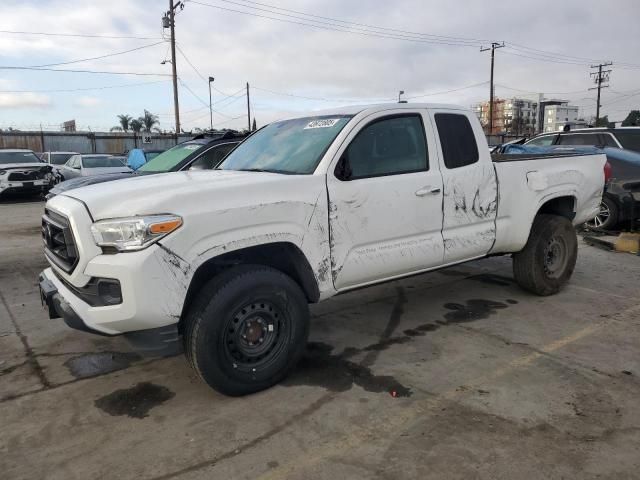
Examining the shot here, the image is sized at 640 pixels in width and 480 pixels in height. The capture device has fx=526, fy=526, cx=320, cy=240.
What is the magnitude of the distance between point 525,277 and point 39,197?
16.8m

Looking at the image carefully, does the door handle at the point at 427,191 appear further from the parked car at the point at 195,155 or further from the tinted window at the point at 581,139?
the tinted window at the point at 581,139

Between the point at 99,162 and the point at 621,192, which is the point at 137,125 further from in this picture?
the point at 621,192

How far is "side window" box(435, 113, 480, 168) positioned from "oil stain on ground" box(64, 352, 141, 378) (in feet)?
10.1

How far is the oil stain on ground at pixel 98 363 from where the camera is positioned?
399 cm

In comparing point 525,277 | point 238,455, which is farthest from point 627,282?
point 238,455

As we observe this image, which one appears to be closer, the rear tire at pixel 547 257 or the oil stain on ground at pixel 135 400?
the oil stain on ground at pixel 135 400

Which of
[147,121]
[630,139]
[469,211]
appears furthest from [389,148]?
[147,121]

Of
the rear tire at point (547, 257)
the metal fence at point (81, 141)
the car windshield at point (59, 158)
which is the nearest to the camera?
the rear tire at point (547, 257)

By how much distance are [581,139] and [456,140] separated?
286 inches

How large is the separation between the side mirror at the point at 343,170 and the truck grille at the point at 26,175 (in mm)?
15226

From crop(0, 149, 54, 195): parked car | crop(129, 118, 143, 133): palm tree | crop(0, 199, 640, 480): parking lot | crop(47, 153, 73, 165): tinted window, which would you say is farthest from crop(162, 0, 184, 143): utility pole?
crop(129, 118, 143, 133): palm tree

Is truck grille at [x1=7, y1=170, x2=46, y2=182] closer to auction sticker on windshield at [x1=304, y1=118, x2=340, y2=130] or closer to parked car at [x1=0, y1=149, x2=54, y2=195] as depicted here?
parked car at [x1=0, y1=149, x2=54, y2=195]

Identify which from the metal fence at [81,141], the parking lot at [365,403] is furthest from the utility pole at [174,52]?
the parking lot at [365,403]

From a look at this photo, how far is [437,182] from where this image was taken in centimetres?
431
